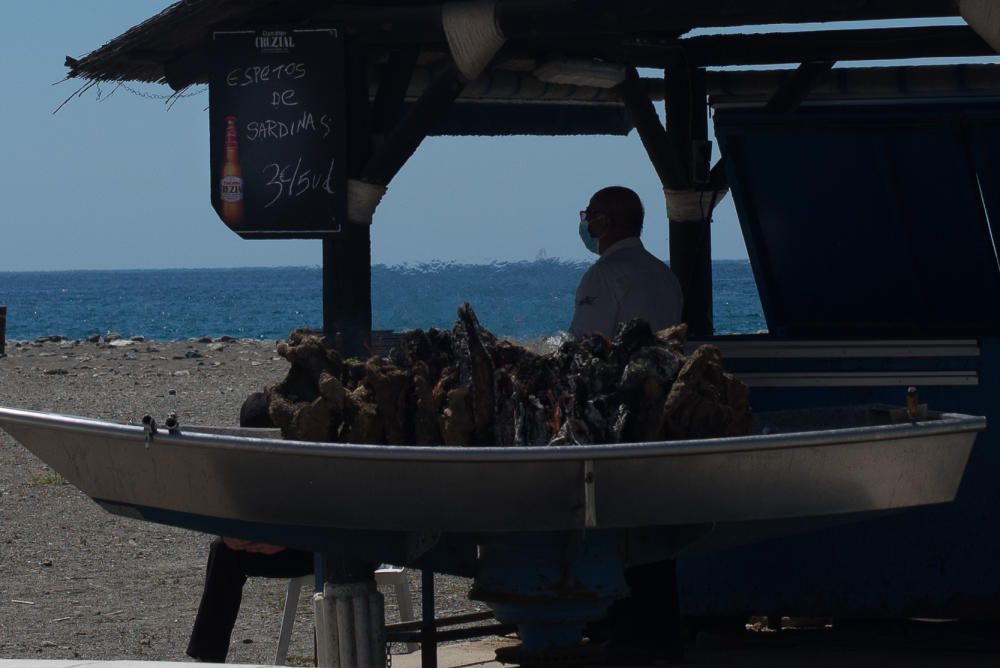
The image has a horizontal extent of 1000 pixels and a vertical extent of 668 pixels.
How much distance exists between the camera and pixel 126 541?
32.9ft

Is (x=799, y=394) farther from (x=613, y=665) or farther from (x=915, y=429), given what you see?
(x=915, y=429)

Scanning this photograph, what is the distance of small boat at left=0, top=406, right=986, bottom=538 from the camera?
4504 mm

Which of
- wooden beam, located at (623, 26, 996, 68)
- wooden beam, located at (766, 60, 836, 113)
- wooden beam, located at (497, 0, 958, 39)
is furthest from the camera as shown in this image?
wooden beam, located at (766, 60, 836, 113)

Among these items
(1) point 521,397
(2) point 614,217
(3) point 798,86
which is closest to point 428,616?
(1) point 521,397

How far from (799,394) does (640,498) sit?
211 cm

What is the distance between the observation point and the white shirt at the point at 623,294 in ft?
20.2

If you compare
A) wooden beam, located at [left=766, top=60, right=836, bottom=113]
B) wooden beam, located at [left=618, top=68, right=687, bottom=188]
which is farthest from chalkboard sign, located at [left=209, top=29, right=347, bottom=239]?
wooden beam, located at [left=766, top=60, right=836, bottom=113]

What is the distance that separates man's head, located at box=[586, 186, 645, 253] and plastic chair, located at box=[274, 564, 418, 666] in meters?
1.58

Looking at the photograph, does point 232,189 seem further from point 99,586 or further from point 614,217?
point 99,586

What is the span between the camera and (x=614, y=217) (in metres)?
6.33

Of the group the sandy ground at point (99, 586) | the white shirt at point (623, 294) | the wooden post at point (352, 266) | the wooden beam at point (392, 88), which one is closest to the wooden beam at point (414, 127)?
the wooden post at point (352, 266)

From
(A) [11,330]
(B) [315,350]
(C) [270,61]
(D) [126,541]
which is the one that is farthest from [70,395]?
(A) [11,330]

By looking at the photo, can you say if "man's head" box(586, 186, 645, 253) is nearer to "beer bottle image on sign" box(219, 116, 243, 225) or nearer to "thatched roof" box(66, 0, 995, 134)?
"thatched roof" box(66, 0, 995, 134)

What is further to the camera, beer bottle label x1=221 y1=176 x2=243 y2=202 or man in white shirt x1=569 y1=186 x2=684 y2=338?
beer bottle label x1=221 y1=176 x2=243 y2=202
